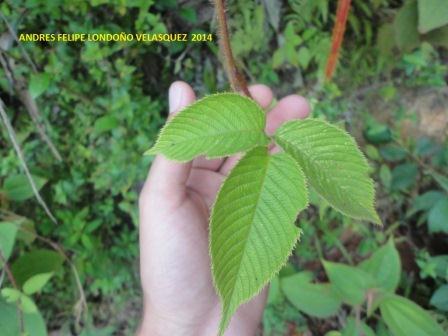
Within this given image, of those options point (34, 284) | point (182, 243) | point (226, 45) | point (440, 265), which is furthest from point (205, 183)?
point (440, 265)

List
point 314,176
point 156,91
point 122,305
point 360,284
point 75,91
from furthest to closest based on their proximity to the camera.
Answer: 1. point 122,305
2. point 156,91
3. point 75,91
4. point 360,284
5. point 314,176

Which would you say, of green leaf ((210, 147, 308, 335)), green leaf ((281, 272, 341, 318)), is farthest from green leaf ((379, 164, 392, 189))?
green leaf ((210, 147, 308, 335))

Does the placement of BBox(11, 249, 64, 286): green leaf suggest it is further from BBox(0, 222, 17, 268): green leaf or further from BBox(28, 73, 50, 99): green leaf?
BBox(28, 73, 50, 99): green leaf

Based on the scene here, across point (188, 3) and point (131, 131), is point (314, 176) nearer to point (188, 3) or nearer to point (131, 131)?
point (131, 131)

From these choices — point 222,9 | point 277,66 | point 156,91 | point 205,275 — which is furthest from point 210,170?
point 222,9

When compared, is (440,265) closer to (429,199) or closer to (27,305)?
(429,199)

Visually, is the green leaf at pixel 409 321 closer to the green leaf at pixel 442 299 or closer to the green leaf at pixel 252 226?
the green leaf at pixel 442 299

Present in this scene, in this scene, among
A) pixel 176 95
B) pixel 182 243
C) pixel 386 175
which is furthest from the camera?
pixel 386 175
